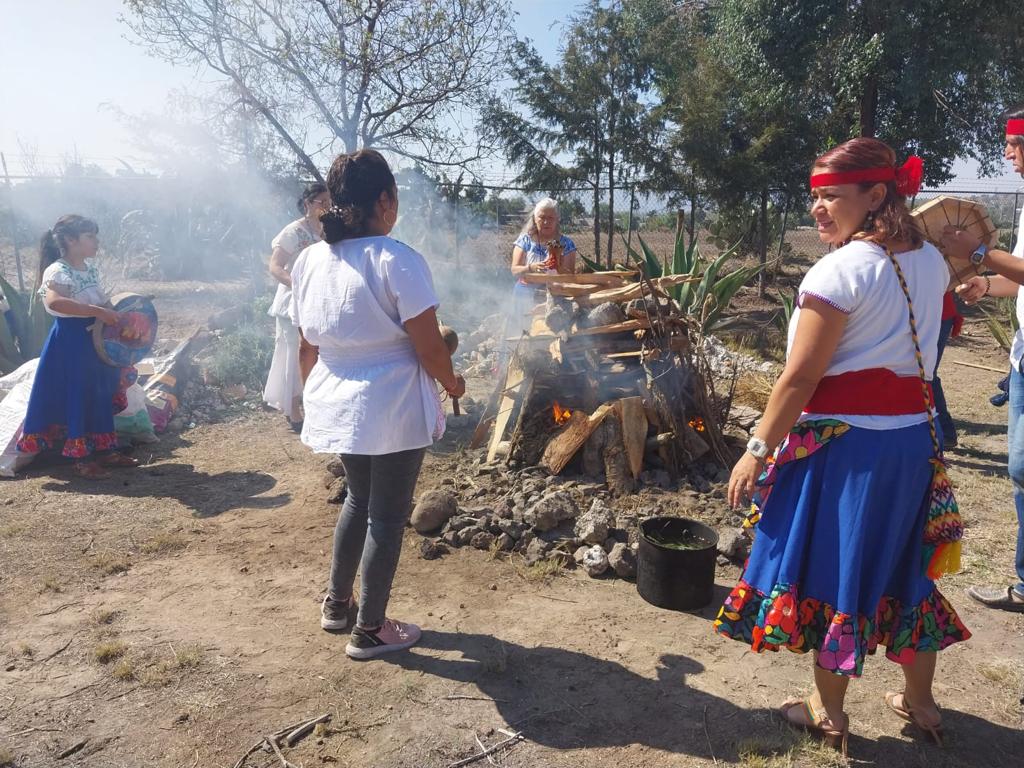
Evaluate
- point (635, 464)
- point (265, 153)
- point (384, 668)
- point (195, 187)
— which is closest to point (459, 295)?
point (265, 153)

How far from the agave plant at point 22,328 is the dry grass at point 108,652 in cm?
499

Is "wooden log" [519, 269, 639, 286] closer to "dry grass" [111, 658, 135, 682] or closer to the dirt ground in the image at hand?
the dirt ground

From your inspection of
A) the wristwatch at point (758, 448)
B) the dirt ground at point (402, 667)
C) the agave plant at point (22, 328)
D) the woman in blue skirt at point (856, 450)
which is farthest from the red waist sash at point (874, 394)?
the agave plant at point (22, 328)

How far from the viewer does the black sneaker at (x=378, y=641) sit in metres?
2.91

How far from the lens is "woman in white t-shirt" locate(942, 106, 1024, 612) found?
259 cm

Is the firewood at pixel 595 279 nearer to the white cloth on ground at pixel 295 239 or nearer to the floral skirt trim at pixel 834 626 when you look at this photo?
the white cloth on ground at pixel 295 239

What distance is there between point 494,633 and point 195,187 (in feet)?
41.4

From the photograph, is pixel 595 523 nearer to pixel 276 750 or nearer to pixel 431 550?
pixel 431 550

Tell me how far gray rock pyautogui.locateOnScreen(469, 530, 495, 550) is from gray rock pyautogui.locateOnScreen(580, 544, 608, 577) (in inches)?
21.3

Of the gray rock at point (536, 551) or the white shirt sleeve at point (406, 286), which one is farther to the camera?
the gray rock at point (536, 551)

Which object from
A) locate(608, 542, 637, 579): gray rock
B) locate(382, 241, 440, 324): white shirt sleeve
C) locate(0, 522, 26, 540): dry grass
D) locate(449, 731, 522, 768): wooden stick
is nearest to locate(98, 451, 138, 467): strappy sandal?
locate(0, 522, 26, 540): dry grass

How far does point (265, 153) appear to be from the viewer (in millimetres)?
10164

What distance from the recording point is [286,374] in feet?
19.2

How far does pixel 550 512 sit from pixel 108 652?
2153 millimetres
